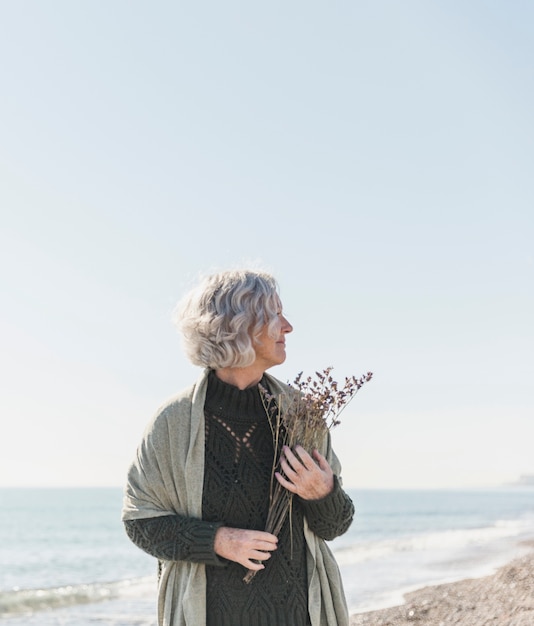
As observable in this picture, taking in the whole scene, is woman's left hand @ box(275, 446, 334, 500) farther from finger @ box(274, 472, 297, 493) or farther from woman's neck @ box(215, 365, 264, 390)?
woman's neck @ box(215, 365, 264, 390)

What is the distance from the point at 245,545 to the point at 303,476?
273 mm

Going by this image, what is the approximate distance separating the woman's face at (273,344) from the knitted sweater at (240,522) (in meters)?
0.15

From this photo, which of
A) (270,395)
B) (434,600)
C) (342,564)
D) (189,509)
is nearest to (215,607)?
(189,509)

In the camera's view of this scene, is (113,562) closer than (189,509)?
No

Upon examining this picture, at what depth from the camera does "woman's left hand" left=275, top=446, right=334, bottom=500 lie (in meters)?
2.80

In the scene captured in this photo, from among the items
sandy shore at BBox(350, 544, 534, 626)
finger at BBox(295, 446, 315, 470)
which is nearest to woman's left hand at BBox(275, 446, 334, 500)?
finger at BBox(295, 446, 315, 470)

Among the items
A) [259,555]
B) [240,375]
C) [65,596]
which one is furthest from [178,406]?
[65,596]

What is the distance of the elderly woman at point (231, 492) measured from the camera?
9.23 ft

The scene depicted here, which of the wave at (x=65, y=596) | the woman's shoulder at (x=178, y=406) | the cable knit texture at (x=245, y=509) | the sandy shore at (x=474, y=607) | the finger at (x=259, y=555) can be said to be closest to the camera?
the finger at (x=259, y=555)

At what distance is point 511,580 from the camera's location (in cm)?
762

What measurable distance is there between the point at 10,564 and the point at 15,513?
119 feet

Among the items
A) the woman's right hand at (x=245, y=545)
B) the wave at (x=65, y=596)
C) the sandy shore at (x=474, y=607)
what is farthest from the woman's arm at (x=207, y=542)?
the wave at (x=65, y=596)

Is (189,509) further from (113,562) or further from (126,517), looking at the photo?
(113,562)

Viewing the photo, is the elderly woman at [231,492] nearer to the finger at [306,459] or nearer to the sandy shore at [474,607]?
the finger at [306,459]
